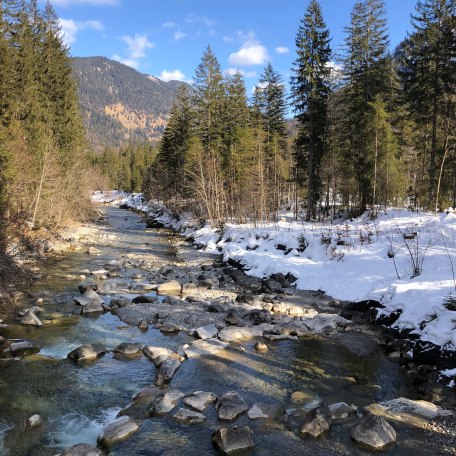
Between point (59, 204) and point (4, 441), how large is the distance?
Answer: 996 inches

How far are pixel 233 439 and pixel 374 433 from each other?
2.44m

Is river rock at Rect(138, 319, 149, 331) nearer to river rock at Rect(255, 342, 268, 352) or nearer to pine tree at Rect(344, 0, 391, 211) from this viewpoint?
river rock at Rect(255, 342, 268, 352)

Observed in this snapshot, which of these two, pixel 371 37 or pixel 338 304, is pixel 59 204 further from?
pixel 371 37

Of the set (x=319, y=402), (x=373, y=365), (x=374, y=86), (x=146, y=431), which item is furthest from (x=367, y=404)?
(x=374, y=86)

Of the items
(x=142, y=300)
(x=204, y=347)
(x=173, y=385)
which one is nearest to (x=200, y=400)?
(x=173, y=385)

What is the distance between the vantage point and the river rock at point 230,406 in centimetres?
738

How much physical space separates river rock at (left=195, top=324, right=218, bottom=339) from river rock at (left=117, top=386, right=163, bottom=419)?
10.4 ft

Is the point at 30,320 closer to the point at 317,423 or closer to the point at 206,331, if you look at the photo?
the point at 206,331

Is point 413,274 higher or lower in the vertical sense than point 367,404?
higher

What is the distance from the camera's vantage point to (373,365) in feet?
32.1

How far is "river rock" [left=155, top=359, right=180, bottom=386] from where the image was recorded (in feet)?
29.0

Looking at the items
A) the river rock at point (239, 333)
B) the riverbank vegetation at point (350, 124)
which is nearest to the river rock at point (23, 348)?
the river rock at point (239, 333)

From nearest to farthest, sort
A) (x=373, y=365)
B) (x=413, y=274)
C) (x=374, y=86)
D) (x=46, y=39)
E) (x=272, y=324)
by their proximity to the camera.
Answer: (x=373, y=365) < (x=272, y=324) < (x=413, y=274) < (x=374, y=86) < (x=46, y=39)

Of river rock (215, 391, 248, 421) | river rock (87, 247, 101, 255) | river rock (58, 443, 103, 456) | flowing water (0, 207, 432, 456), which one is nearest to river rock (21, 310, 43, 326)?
flowing water (0, 207, 432, 456)
